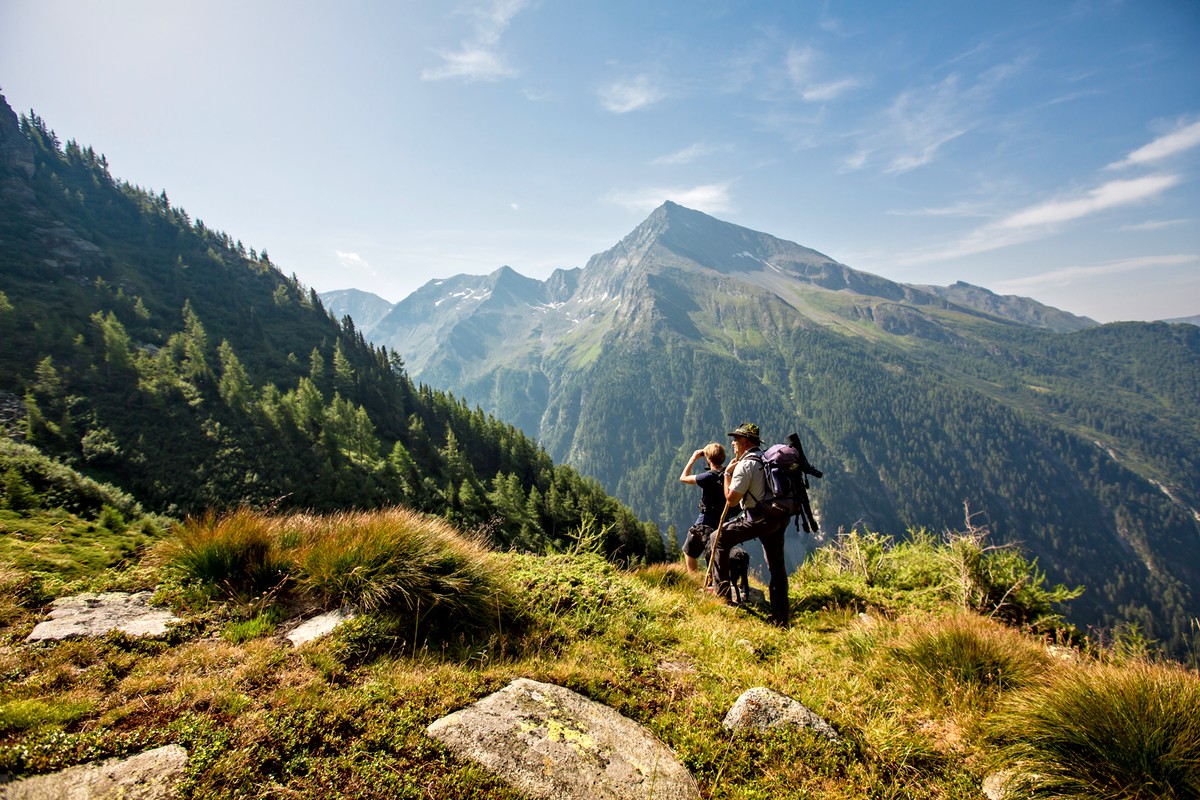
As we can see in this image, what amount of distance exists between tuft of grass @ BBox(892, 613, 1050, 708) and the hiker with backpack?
14.0ft

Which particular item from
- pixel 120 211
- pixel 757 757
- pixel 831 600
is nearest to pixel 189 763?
pixel 757 757

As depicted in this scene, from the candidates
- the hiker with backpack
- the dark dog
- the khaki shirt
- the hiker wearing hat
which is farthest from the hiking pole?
the hiker with backpack

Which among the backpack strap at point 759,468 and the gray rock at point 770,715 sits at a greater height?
the backpack strap at point 759,468

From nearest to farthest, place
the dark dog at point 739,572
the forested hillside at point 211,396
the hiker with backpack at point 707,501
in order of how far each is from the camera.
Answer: the dark dog at point 739,572 → the hiker with backpack at point 707,501 → the forested hillside at point 211,396

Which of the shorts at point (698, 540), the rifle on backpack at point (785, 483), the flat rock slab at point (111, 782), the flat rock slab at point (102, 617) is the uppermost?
the rifle on backpack at point (785, 483)

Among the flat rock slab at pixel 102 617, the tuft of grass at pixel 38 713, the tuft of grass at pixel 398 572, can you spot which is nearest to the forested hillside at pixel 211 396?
the tuft of grass at pixel 398 572

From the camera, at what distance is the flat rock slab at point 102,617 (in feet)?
13.7

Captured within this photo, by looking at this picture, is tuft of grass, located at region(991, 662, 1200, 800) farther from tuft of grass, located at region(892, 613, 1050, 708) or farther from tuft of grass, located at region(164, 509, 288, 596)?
tuft of grass, located at region(164, 509, 288, 596)

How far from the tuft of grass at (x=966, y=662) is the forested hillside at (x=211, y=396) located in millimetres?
5108

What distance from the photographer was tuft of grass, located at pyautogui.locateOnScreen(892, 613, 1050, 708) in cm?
470

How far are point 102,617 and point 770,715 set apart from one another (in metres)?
6.60

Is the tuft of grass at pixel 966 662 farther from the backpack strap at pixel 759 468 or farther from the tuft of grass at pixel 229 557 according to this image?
the tuft of grass at pixel 229 557

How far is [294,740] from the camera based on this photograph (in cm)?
324

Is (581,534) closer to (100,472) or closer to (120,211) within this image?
(100,472)
